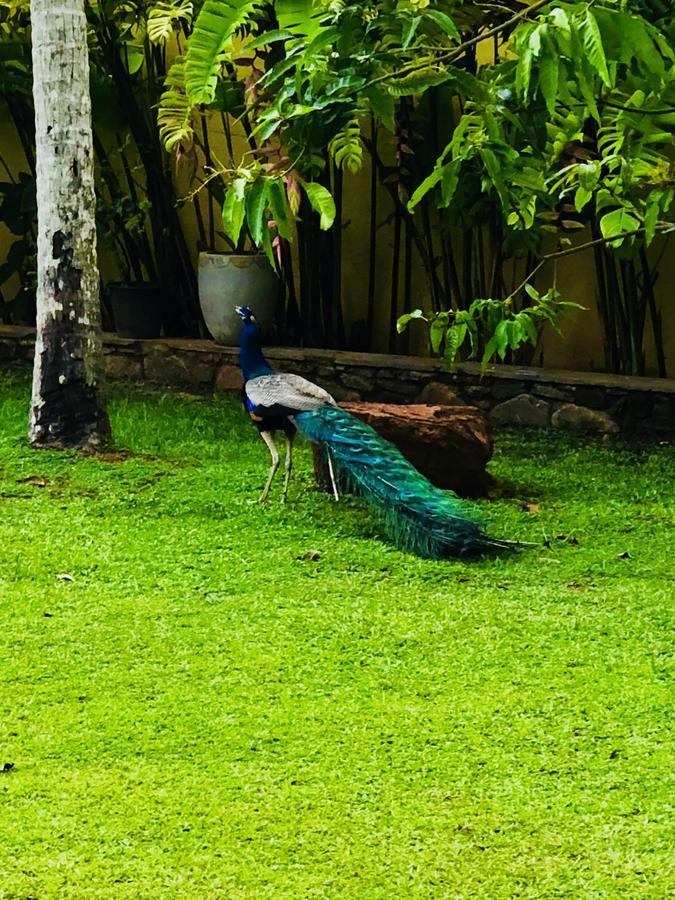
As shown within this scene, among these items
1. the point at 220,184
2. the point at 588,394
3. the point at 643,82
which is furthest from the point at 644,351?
the point at 643,82

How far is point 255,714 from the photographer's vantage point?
2.79 metres

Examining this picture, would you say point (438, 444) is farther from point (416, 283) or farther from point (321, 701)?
point (416, 283)

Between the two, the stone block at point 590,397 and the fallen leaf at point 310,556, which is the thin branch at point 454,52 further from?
the stone block at point 590,397

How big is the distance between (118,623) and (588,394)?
332cm

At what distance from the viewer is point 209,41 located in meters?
3.15

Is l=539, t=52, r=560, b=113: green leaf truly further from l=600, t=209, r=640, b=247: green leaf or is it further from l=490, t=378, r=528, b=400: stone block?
l=490, t=378, r=528, b=400: stone block

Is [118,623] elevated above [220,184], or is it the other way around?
[220,184]

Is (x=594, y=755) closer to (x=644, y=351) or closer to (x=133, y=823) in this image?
(x=133, y=823)

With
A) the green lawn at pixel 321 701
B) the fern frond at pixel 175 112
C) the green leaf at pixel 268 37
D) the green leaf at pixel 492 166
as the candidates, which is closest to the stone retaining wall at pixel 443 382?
the green lawn at pixel 321 701

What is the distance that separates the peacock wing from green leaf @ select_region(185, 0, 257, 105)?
1.45m

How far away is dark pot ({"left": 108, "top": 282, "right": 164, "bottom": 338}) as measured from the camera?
7.31 meters

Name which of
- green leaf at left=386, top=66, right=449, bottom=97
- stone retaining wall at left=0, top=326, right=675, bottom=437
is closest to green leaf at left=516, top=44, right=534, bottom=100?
green leaf at left=386, top=66, right=449, bottom=97

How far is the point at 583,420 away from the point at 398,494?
222 centimetres

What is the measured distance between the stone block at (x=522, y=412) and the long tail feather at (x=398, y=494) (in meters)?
1.90
